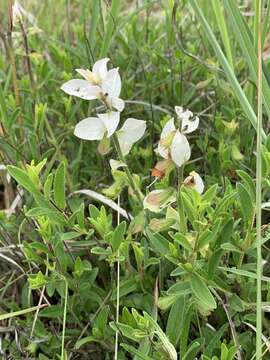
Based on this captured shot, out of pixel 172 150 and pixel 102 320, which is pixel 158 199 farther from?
pixel 102 320

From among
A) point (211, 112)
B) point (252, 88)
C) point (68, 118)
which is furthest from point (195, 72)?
point (68, 118)

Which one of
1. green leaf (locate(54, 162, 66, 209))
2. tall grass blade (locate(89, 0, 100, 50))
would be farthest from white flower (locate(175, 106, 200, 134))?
tall grass blade (locate(89, 0, 100, 50))

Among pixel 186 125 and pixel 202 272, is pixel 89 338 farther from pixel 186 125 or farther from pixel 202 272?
Result: pixel 186 125

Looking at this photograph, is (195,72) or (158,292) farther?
(195,72)

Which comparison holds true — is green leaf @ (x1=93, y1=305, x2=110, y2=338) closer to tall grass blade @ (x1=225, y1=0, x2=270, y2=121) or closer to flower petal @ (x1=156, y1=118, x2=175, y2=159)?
flower petal @ (x1=156, y1=118, x2=175, y2=159)

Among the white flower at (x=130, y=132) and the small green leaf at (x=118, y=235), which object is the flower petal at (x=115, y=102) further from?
the small green leaf at (x=118, y=235)

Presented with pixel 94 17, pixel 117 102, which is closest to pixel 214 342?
pixel 117 102

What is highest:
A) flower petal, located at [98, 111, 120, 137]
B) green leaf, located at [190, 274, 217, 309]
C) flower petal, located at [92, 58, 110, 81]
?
flower petal, located at [92, 58, 110, 81]
